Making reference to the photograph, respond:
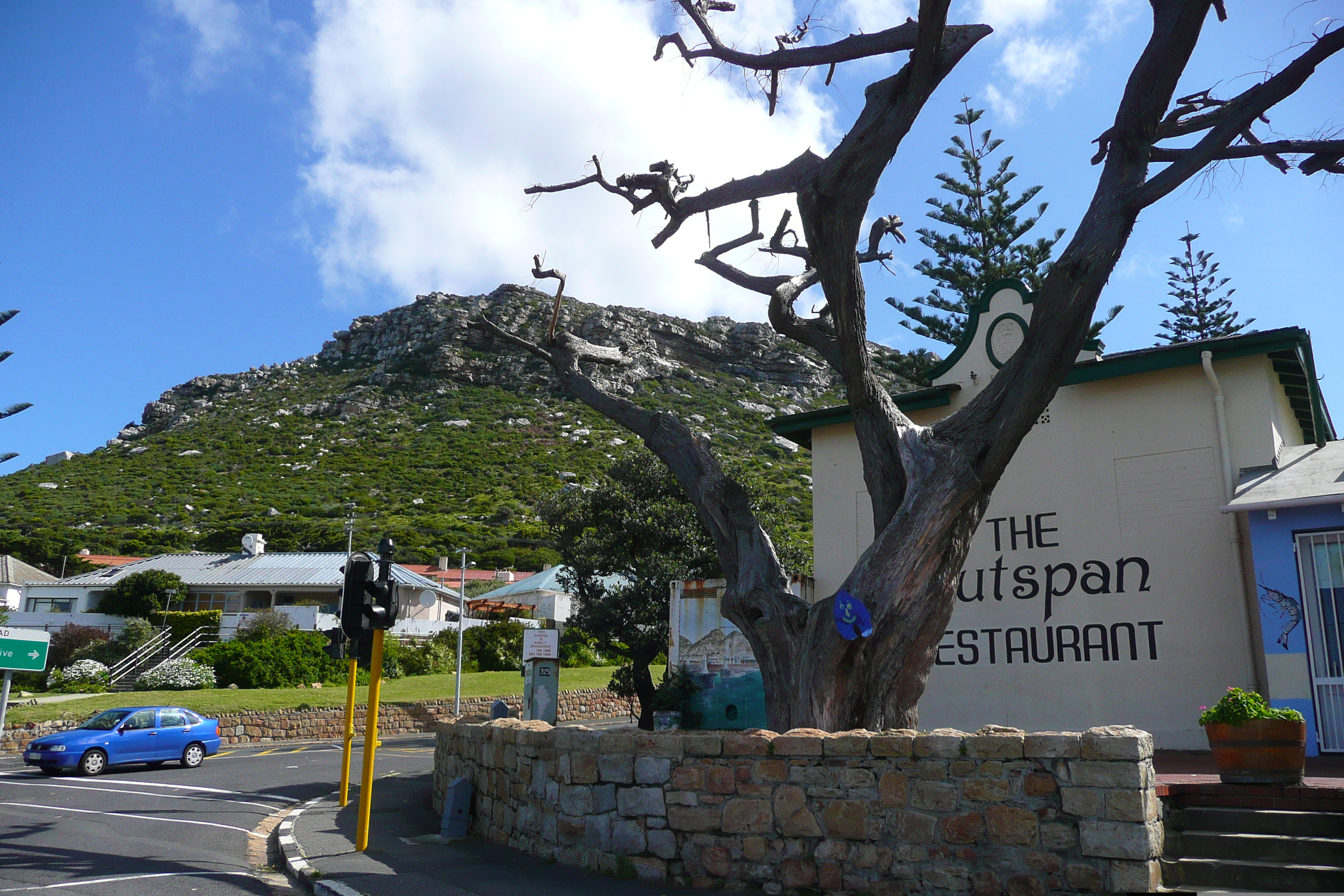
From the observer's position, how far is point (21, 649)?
11391mm

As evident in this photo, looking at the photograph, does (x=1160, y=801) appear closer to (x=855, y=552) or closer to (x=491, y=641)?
(x=855, y=552)

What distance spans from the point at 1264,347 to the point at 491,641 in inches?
1224

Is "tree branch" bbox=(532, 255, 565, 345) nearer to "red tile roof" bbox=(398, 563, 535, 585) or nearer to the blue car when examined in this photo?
the blue car

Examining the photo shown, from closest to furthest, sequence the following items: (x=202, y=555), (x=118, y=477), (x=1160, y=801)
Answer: (x=1160, y=801) → (x=202, y=555) → (x=118, y=477)

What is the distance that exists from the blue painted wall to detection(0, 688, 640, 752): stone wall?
701 inches

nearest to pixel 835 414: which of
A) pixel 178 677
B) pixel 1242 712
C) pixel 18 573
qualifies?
pixel 1242 712

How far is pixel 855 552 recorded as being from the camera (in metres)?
14.2

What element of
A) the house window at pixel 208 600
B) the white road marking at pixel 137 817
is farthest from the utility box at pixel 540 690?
the house window at pixel 208 600

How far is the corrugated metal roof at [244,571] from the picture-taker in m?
39.9

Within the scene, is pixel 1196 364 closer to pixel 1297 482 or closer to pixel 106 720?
pixel 1297 482

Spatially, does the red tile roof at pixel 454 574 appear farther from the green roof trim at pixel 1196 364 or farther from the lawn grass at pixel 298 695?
the green roof trim at pixel 1196 364

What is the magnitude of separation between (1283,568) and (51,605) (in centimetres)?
4628

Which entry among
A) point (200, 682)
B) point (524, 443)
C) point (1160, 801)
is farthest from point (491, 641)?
point (524, 443)

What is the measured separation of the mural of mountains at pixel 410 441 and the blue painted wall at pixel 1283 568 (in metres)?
23.7
